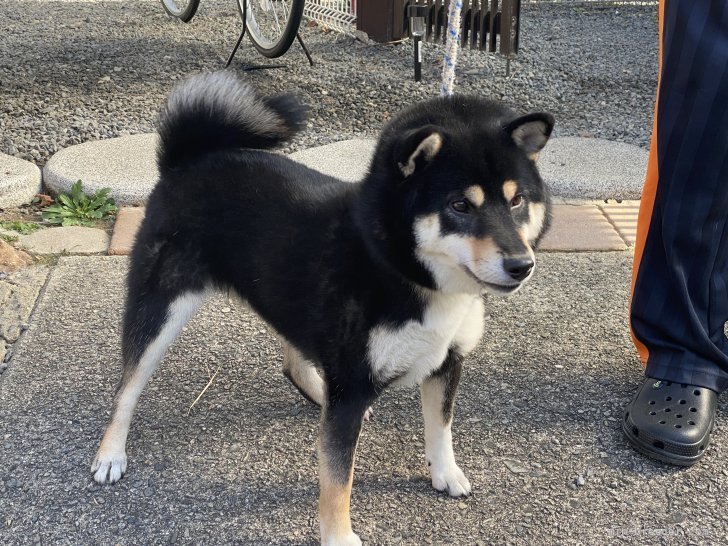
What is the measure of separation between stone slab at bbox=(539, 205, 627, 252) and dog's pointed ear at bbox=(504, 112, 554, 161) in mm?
1717

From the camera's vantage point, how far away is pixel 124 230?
3879 mm

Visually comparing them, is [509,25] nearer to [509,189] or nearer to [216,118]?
[216,118]

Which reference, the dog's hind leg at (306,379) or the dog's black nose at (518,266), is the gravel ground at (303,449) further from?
the dog's black nose at (518,266)

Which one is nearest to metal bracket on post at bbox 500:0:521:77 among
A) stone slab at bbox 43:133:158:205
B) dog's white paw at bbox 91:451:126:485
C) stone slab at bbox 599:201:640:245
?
stone slab at bbox 599:201:640:245

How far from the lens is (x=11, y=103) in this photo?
208 inches

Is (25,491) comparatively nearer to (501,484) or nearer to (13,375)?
(13,375)

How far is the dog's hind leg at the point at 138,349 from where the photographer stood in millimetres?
2463

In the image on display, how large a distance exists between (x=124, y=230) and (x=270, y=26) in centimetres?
320

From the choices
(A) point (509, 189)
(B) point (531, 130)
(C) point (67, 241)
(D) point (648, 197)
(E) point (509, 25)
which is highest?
(B) point (531, 130)

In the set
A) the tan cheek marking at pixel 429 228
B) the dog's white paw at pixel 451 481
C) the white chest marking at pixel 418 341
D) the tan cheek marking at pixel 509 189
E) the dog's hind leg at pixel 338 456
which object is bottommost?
the dog's white paw at pixel 451 481

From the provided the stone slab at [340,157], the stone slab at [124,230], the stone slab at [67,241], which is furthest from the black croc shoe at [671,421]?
the stone slab at [67,241]

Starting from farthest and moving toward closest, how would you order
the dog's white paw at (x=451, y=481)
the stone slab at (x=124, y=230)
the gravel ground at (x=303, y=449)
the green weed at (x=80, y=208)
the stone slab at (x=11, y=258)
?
the green weed at (x=80, y=208) → the stone slab at (x=124, y=230) → the stone slab at (x=11, y=258) → the dog's white paw at (x=451, y=481) → the gravel ground at (x=303, y=449)

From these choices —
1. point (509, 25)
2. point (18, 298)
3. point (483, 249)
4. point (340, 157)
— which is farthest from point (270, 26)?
point (483, 249)

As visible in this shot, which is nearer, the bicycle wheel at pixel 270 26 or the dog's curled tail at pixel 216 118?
the dog's curled tail at pixel 216 118
